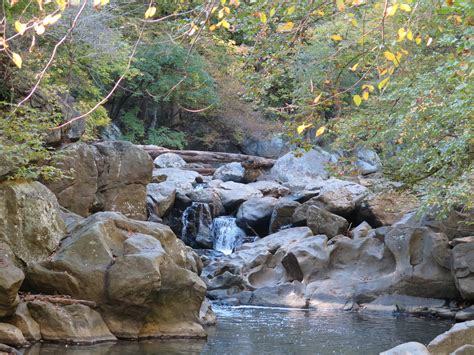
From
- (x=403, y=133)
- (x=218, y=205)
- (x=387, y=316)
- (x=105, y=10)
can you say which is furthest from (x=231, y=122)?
(x=403, y=133)

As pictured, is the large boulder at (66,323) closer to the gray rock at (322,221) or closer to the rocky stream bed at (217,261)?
the rocky stream bed at (217,261)

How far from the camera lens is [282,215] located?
72.0 ft

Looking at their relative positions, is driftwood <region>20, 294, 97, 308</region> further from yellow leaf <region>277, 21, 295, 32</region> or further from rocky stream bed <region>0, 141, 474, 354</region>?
yellow leaf <region>277, 21, 295, 32</region>

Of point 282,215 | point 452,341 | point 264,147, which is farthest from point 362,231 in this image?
point 264,147

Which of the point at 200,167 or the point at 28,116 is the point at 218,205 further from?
the point at 28,116

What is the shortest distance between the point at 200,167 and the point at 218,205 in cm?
663

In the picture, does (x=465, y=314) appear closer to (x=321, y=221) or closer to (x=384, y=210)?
(x=384, y=210)

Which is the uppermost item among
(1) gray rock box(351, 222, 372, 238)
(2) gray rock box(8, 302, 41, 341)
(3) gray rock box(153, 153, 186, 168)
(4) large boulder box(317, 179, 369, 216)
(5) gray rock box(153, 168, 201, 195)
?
(2) gray rock box(8, 302, 41, 341)

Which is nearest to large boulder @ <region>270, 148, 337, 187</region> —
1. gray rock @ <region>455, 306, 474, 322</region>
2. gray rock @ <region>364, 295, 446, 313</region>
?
gray rock @ <region>364, 295, 446, 313</region>

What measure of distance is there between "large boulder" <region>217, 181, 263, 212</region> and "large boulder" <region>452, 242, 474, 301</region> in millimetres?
9770

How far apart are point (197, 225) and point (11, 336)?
12.9m

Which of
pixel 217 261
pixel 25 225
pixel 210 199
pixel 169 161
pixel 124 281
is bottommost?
pixel 217 261

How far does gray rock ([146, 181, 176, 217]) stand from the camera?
22.0 metres

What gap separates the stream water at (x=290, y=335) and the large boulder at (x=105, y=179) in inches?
181
